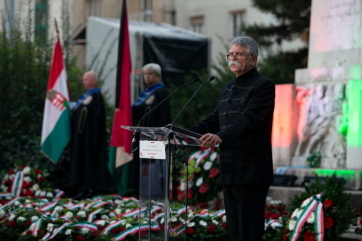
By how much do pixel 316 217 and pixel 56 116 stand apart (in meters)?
6.27

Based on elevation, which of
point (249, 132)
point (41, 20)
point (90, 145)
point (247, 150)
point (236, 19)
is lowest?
point (90, 145)

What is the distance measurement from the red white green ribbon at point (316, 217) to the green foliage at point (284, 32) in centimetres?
1298

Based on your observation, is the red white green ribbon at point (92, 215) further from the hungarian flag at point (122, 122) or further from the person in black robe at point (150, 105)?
the hungarian flag at point (122, 122)

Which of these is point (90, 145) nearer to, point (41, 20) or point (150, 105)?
point (150, 105)

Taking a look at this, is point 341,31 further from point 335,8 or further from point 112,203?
point 112,203

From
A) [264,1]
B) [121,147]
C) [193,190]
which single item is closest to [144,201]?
[193,190]

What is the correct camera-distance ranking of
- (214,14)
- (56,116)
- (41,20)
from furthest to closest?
(214,14) < (41,20) < (56,116)

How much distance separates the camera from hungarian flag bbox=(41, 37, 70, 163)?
44.7 feet

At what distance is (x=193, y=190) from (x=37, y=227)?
3.17 meters

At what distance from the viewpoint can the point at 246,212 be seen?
6.65 metres

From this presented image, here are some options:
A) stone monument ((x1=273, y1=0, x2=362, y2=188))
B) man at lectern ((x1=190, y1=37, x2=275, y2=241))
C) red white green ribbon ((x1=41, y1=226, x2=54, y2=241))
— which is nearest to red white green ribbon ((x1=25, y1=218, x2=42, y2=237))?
red white green ribbon ((x1=41, y1=226, x2=54, y2=241))

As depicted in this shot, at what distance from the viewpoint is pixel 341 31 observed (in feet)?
40.8

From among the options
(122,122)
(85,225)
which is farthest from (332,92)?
(85,225)

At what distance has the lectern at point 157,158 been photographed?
6.69m
